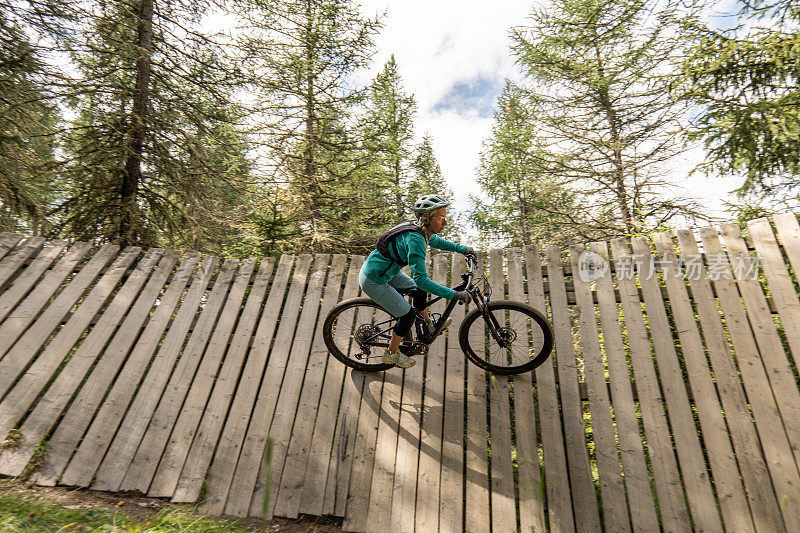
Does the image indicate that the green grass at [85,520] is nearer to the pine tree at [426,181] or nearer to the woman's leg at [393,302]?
the woman's leg at [393,302]

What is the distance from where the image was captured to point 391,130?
371 inches

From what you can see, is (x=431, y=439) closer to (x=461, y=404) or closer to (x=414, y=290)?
(x=461, y=404)

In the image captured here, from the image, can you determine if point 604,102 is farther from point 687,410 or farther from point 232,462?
point 232,462

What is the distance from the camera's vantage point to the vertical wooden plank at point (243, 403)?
3082mm

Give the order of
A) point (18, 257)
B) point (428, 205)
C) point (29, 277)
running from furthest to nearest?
point (18, 257)
point (29, 277)
point (428, 205)

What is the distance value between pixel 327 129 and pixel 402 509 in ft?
27.3

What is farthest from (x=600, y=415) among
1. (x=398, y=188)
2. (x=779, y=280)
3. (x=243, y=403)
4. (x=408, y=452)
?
(x=398, y=188)

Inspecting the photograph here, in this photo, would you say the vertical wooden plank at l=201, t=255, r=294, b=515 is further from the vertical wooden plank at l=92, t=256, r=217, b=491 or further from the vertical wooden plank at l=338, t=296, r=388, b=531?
the vertical wooden plank at l=338, t=296, r=388, b=531

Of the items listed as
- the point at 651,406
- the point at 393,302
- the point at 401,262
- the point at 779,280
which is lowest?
the point at 651,406

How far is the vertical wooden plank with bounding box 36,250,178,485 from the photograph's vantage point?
3.26 m

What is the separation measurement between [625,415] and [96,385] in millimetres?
4945

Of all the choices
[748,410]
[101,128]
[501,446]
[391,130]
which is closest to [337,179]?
[391,130]

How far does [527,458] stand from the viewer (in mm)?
3059

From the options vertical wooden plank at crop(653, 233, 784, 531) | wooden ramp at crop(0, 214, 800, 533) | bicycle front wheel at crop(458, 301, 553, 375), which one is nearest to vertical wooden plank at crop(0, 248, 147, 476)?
wooden ramp at crop(0, 214, 800, 533)
